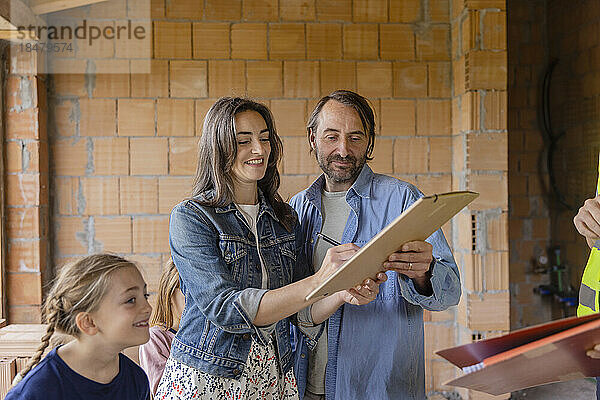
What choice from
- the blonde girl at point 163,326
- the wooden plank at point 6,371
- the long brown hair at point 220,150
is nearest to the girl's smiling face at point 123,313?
the long brown hair at point 220,150

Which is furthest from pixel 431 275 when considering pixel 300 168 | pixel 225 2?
pixel 225 2

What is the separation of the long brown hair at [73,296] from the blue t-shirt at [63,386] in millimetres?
85

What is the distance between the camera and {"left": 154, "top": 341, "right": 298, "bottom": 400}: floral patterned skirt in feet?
5.21

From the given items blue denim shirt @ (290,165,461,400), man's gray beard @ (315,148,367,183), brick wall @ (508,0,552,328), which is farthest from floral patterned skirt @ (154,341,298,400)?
brick wall @ (508,0,552,328)

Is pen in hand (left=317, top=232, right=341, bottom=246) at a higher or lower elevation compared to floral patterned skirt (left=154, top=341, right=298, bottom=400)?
higher

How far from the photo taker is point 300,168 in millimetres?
3496

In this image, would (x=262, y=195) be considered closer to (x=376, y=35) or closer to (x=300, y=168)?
(x=300, y=168)

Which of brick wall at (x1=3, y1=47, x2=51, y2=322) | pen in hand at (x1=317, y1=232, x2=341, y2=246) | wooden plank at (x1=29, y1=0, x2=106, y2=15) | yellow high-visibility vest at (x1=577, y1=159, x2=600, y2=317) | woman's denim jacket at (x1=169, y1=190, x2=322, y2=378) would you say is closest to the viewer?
woman's denim jacket at (x1=169, y1=190, x2=322, y2=378)

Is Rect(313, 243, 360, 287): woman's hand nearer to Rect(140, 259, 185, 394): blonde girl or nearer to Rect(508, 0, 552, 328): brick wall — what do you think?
Rect(140, 259, 185, 394): blonde girl

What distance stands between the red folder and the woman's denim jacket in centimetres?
63

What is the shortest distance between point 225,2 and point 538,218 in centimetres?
302

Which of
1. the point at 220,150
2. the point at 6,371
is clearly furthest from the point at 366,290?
the point at 6,371

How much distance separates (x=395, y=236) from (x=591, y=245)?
2.93ft

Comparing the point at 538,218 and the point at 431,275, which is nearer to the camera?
the point at 431,275
